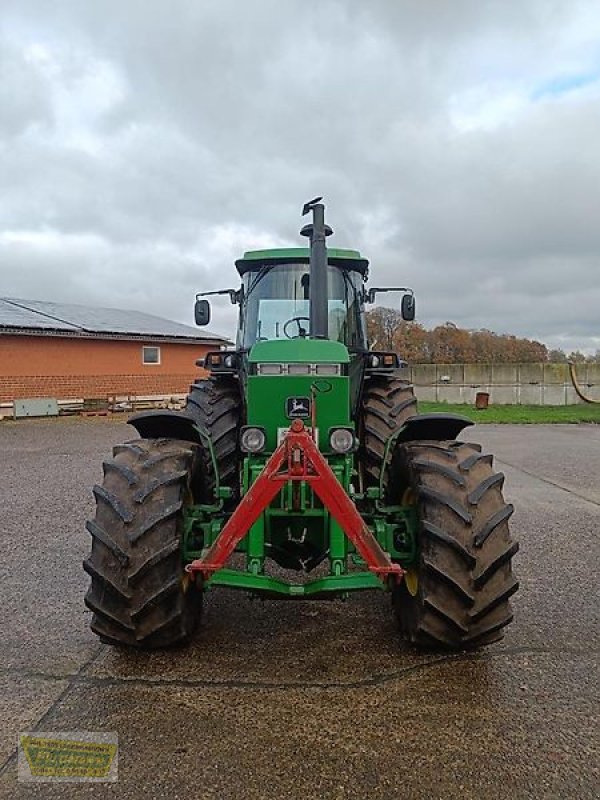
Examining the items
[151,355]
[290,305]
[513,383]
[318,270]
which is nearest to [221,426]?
[290,305]

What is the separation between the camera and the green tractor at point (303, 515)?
3.38m

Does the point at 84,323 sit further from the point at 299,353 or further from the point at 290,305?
the point at 299,353

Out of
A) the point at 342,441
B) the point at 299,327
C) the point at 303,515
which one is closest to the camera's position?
the point at 303,515

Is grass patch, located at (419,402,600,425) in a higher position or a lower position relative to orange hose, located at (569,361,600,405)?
lower

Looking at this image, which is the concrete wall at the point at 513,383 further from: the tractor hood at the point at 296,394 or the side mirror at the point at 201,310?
the tractor hood at the point at 296,394

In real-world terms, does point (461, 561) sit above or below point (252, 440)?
below

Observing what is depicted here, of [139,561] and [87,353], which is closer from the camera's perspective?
[139,561]

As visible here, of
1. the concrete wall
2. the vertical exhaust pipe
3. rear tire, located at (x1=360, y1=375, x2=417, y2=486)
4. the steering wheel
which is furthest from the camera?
the concrete wall

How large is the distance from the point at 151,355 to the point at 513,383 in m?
14.7

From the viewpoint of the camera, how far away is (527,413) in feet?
77.7

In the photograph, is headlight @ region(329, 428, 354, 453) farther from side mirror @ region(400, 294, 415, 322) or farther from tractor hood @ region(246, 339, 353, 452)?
side mirror @ region(400, 294, 415, 322)

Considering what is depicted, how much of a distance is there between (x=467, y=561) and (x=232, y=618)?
167cm

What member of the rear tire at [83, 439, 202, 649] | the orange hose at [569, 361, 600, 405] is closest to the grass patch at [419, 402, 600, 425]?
the orange hose at [569, 361, 600, 405]

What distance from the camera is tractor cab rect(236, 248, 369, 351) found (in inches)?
218
